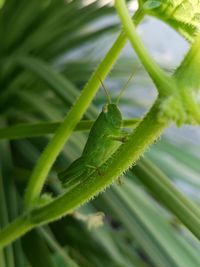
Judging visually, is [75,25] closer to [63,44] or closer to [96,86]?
[63,44]

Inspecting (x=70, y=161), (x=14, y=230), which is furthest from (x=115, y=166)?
(x=70, y=161)

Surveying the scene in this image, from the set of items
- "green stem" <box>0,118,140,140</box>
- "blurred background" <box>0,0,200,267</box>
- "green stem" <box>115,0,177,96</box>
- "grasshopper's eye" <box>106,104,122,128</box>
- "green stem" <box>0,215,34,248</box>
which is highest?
"green stem" <box>115,0,177,96</box>

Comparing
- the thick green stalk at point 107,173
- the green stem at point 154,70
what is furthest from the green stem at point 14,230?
the green stem at point 154,70

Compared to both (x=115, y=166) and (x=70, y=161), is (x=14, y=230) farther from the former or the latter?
(x=70, y=161)

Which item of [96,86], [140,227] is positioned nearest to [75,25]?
[140,227]

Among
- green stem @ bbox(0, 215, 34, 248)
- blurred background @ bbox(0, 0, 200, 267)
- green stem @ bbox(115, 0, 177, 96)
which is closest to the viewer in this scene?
green stem @ bbox(115, 0, 177, 96)

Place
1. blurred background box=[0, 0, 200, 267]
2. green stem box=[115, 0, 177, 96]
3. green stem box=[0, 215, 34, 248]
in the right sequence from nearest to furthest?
1. green stem box=[115, 0, 177, 96]
2. green stem box=[0, 215, 34, 248]
3. blurred background box=[0, 0, 200, 267]

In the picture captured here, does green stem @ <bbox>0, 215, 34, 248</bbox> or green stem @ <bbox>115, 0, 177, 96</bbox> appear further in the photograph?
green stem @ <bbox>0, 215, 34, 248</bbox>

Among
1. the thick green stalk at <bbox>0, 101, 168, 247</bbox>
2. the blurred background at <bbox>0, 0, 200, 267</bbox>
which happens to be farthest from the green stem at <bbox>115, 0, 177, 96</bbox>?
the blurred background at <bbox>0, 0, 200, 267</bbox>

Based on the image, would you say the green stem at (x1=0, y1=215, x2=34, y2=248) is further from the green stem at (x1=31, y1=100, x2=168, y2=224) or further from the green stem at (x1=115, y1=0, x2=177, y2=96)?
the green stem at (x1=115, y1=0, x2=177, y2=96)
